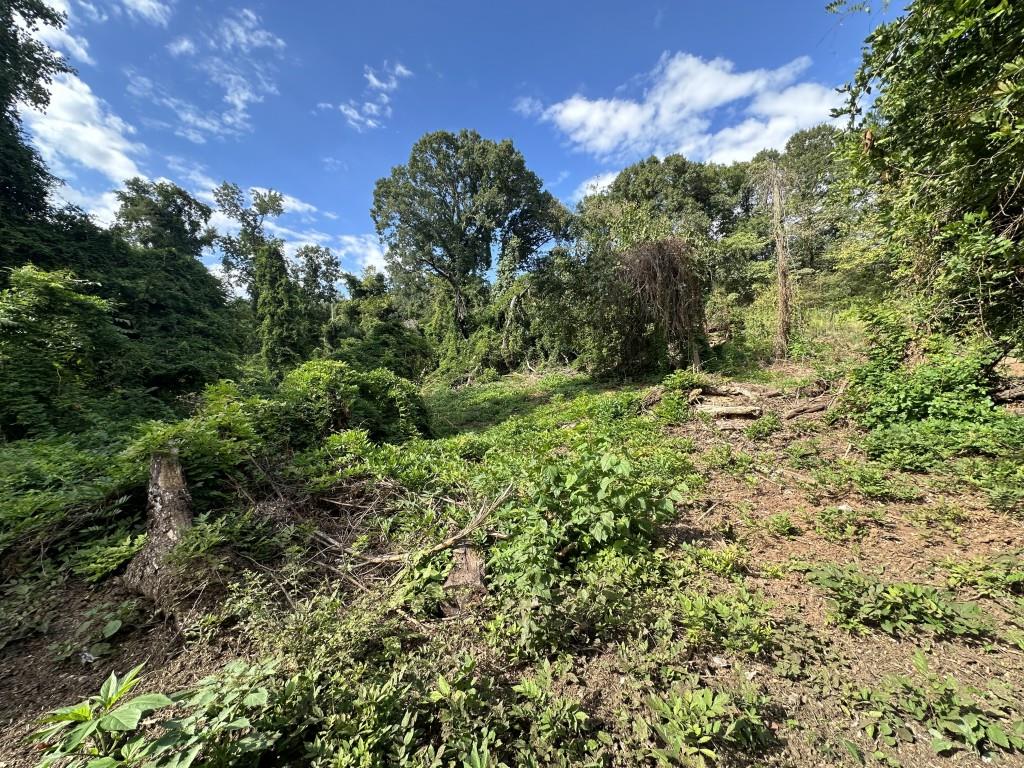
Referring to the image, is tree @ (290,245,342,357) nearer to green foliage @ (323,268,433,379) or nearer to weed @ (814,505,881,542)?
green foliage @ (323,268,433,379)

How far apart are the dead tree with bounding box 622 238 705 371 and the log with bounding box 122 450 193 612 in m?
10.0

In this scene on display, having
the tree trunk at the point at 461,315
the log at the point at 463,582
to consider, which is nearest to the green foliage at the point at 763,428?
the log at the point at 463,582

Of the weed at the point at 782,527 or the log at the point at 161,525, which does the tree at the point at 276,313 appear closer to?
the log at the point at 161,525

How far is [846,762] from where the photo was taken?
1.53 meters

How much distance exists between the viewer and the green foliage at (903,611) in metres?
2.08

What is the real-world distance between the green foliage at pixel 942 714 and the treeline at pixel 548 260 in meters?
2.75

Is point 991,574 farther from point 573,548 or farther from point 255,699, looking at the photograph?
point 255,699

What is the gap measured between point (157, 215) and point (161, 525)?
72.8 ft

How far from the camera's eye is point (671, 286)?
977 cm

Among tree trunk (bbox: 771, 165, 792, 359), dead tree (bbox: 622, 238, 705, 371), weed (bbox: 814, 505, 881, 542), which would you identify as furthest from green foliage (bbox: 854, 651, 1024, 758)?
tree trunk (bbox: 771, 165, 792, 359)

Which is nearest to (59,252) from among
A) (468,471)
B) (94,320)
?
(94,320)

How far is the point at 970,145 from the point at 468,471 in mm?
5005

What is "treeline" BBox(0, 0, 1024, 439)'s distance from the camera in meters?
2.71

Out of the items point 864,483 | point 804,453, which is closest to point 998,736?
point 864,483
